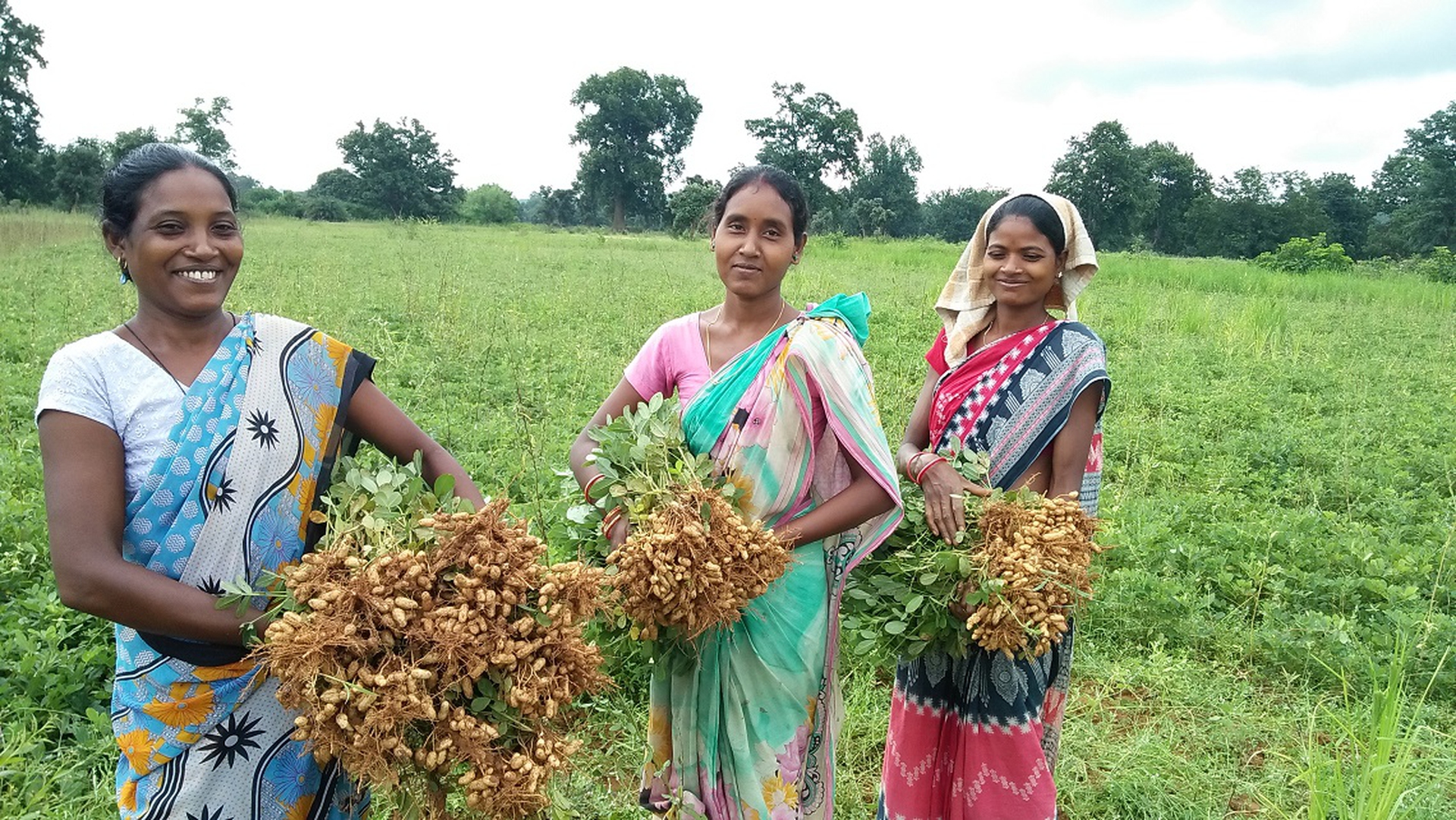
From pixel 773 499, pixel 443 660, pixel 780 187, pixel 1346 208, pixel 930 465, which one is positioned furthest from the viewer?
pixel 1346 208

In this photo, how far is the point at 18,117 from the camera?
112ft

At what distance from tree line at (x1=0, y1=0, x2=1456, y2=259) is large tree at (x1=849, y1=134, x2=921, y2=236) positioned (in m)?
0.27

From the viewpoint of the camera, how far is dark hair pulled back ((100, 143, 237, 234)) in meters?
1.57

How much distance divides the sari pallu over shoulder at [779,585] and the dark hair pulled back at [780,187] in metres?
0.24

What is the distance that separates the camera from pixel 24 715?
270 cm

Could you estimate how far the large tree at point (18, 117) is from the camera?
32938 mm

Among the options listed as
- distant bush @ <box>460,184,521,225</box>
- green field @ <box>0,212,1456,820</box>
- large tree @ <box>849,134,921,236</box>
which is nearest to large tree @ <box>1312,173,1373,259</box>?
large tree @ <box>849,134,921,236</box>

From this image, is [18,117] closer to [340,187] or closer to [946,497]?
[340,187]

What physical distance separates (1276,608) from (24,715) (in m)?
4.92

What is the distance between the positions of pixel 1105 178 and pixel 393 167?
140 ft

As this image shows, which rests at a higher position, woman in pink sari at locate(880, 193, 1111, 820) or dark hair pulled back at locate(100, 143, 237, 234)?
dark hair pulled back at locate(100, 143, 237, 234)

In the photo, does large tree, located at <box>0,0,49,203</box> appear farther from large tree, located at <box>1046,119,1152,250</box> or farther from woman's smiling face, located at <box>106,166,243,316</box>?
large tree, located at <box>1046,119,1152,250</box>

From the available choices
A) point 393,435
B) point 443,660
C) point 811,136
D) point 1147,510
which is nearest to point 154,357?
point 393,435

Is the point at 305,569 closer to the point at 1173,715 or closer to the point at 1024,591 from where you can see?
the point at 1024,591
